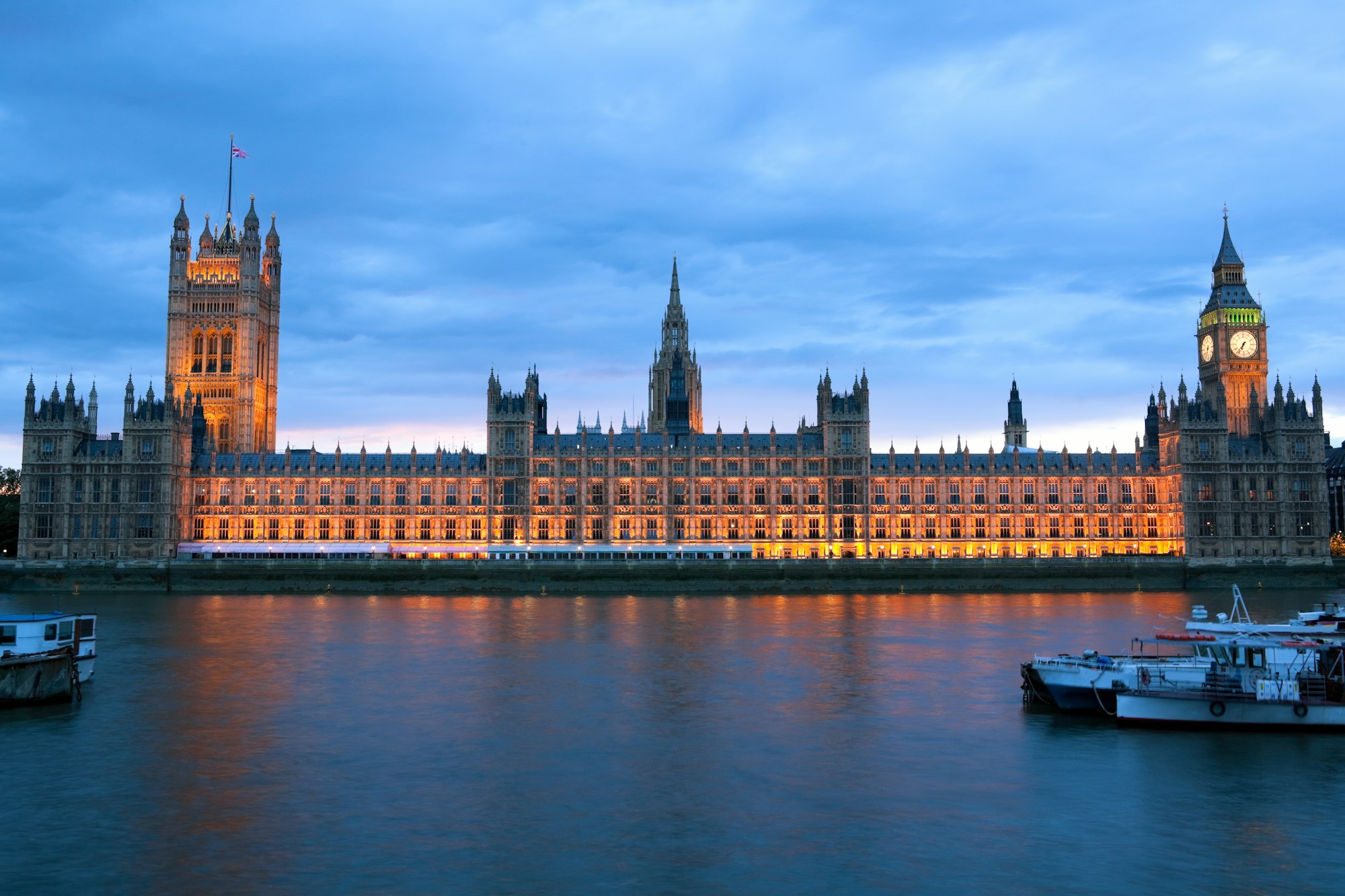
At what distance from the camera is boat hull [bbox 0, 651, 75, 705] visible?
48.1 metres

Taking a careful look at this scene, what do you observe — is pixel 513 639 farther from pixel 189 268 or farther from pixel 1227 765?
pixel 189 268

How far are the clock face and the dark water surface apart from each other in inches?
4479

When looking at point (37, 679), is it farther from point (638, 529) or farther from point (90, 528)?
point (90, 528)

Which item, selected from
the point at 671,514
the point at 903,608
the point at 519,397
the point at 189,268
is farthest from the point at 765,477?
the point at 189,268

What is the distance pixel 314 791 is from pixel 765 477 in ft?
386

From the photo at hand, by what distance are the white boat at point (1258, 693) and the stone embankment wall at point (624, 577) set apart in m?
81.1

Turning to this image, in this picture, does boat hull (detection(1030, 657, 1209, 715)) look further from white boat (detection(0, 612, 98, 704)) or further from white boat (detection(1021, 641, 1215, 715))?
white boat (detection(0, 612, 98, 704))

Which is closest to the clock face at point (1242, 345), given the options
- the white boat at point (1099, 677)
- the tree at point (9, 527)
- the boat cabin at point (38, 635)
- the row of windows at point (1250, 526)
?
the row of windows at point (1250, 526)

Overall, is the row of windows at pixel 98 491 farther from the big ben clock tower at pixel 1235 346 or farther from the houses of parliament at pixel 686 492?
the big ben clock tower at pixel 1235 346

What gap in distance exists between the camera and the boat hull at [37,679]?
48.1m

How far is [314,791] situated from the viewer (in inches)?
1422

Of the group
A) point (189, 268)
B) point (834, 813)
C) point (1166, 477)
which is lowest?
point (834, 813)

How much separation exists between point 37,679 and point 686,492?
10611 cm

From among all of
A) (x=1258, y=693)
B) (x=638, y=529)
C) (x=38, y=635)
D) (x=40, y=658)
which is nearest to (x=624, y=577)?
(x=638, y=529)
